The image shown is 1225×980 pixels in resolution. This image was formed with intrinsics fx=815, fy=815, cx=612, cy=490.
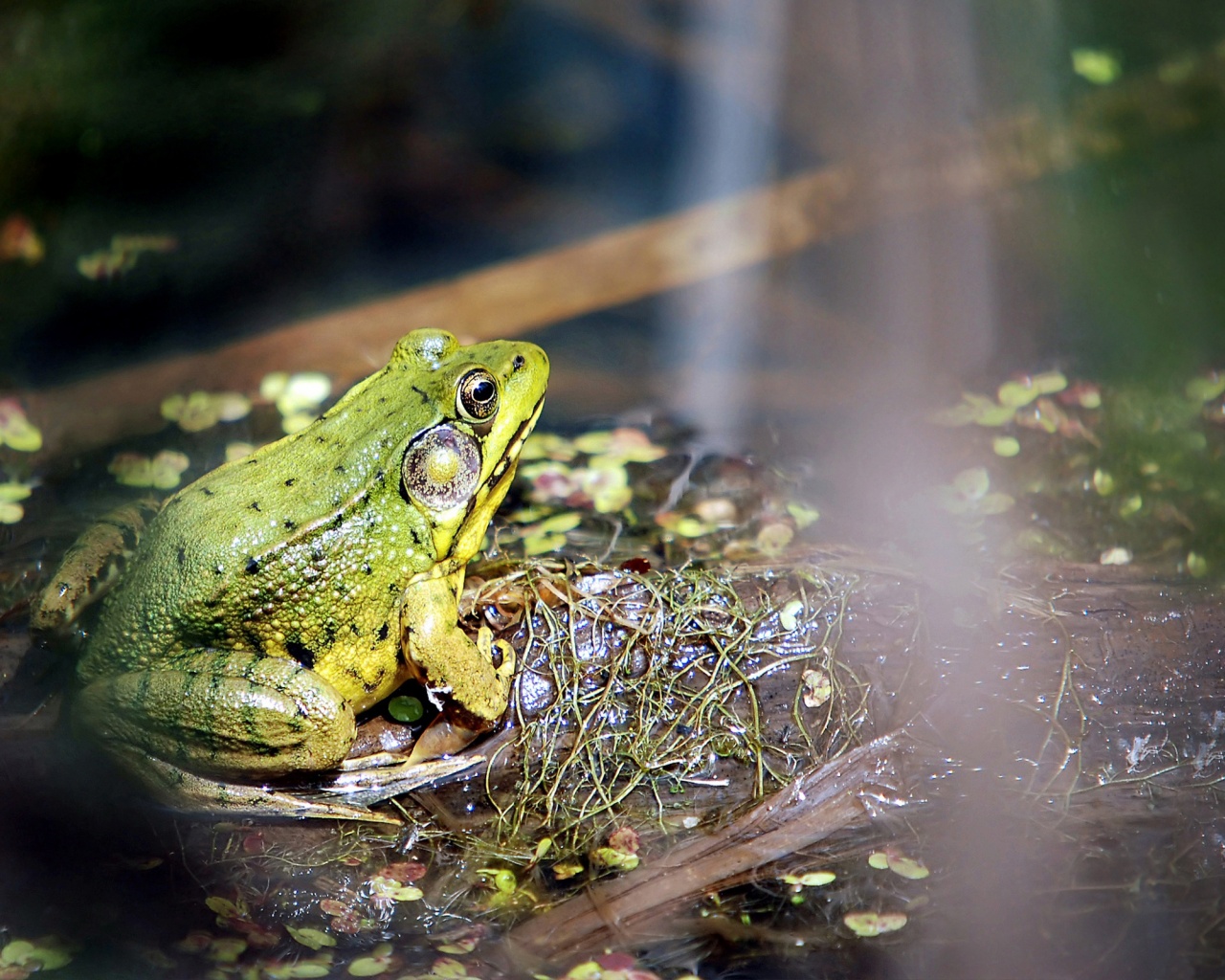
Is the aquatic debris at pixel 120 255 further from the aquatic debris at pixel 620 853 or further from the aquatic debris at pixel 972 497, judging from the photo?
the aquatic debris at pixel 972 497

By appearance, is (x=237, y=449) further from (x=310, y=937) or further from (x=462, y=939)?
(x=462, y=939)

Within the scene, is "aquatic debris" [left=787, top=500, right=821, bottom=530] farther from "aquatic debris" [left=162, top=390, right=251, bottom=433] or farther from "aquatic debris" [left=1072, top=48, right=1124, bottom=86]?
"aquatic debris" [left=1072, top=48, right=1124, bottom=86]

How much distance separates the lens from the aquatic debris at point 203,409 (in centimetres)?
443

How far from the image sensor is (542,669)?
2.99 meters

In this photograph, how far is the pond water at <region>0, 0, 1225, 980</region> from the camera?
2.63 m

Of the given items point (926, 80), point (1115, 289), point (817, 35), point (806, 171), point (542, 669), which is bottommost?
point (542, 669)

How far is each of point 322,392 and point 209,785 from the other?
8.14 feet

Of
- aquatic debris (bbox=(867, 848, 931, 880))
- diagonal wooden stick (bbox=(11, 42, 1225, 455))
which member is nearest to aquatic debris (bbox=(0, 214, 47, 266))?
diagonal wooden stick (bbox=(11, 42, 1225, 455))

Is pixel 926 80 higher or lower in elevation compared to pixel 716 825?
higher

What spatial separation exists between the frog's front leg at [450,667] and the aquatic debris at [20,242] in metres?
4.41

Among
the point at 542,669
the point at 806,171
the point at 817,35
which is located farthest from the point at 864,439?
the point at 817,35

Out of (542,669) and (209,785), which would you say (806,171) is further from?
(209,785)

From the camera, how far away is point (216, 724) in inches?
99.7

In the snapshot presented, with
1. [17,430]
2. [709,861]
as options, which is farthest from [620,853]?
[17,430]
